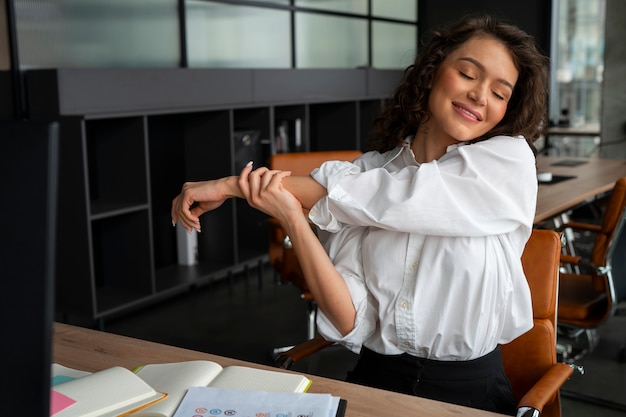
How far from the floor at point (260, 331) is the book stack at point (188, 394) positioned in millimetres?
1724

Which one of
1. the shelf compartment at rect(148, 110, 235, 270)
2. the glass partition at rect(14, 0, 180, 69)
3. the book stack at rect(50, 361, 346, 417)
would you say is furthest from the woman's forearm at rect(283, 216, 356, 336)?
the shelf compartment at rect(148, 110, 235, 270)

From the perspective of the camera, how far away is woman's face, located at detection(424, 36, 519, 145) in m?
1.43

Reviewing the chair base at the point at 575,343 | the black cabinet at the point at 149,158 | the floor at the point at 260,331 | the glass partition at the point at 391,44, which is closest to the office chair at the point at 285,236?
the floor at the point at 260,331

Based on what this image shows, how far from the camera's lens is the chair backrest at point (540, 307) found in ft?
5.25

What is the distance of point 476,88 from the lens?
4.68 feet

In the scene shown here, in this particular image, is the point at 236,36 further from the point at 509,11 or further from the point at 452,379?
the point at 452,379

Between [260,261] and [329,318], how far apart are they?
10.3 feet

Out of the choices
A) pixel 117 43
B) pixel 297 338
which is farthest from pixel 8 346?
pixel 117 43

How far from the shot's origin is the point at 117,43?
3.93 metres

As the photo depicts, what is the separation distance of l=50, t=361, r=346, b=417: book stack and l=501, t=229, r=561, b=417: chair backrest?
0.69m

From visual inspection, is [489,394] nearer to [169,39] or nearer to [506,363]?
[506,363]

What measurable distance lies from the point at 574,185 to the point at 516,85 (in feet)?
8.19

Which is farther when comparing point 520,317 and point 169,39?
point 169,39

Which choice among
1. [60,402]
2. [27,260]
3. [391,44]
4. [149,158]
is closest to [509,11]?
[391,44]
